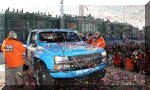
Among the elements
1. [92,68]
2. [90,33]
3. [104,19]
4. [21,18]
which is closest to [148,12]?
[104,19]

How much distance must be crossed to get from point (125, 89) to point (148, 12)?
133 inches

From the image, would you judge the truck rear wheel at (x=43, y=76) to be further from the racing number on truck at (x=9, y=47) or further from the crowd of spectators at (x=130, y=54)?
the crowd of spectators at (x=130, y=54)

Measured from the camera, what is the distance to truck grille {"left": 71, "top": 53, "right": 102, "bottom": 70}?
284 centimetres

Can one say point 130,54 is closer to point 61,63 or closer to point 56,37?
point 56,37

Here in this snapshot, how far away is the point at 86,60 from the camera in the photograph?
3.01 metres

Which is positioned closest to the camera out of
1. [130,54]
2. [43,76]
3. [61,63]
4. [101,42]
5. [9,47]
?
[61,63]

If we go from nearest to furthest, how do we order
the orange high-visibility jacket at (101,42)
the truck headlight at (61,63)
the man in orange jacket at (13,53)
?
1. the truck headlight at (61,63)
2. the man in orange jacket at (13,53)
3. the orange high-visibility jacket at (101,42)

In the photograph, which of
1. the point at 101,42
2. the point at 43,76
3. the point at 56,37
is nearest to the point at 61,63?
the point at 43,76

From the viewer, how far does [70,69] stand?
9.00 ft

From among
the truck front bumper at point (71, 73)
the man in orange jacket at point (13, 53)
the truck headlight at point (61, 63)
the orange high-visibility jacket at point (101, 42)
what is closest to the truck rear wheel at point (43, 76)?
the truck front bumper at point (71, 73)

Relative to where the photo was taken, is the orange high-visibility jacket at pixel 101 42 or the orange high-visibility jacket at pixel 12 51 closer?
the orange high-visibility jacket at pixel 12 51

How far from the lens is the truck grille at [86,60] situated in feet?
9.33

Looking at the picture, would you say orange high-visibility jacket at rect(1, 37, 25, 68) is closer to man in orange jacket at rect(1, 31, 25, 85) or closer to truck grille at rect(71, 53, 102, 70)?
man in orange jacket at rect(1, 31, 25, 85)

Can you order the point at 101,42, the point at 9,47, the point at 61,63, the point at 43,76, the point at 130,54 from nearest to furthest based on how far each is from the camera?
the point at 61,63, the point at 43,76, the point at 9,47, the point at 101,42, the point at 130,54
